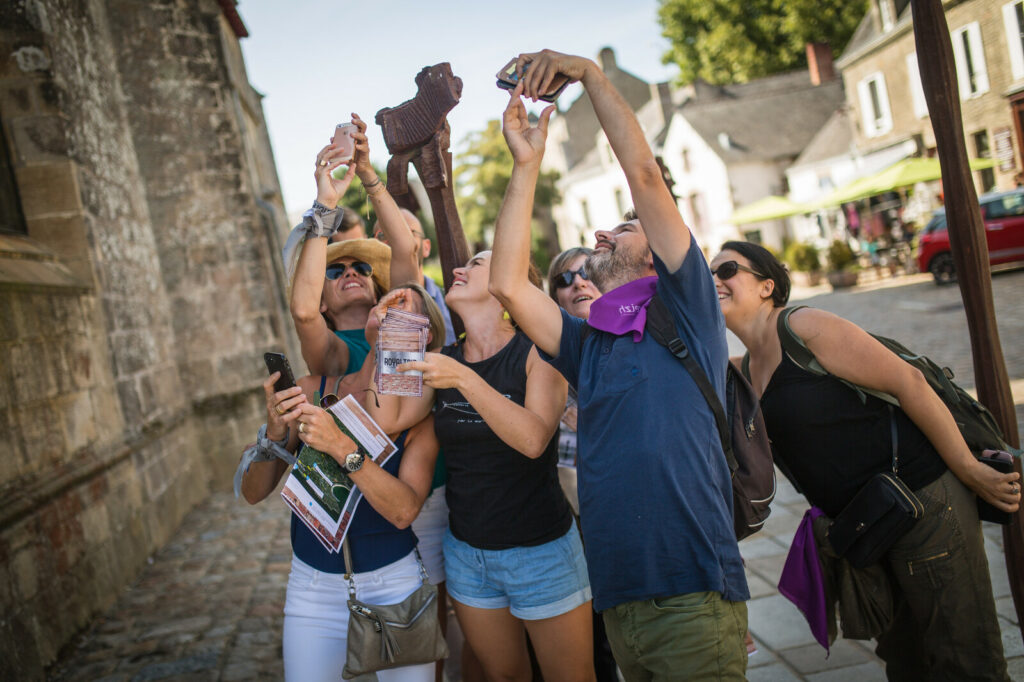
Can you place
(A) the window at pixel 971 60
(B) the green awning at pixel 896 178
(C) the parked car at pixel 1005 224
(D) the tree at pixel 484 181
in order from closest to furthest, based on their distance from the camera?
(C) the parked car at pixel 1005 224 → (B) the green awning at pixel 896 178 → (A) the window at pixel 971 60 → (D) the tree at pixel 484 181

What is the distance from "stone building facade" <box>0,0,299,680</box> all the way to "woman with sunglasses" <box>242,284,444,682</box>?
212cm

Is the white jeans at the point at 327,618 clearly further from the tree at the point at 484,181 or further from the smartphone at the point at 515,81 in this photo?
the tree at the point at 484,181

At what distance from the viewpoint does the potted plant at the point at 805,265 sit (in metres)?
21.9

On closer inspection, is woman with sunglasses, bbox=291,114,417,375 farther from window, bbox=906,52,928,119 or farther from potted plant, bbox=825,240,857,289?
window, bbox=906,52,928,119

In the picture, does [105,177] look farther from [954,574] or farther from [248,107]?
[954,574]

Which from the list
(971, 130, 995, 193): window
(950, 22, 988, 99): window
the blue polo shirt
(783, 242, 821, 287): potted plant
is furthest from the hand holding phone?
(971, 130, 995, 193): window

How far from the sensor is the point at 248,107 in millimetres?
10891

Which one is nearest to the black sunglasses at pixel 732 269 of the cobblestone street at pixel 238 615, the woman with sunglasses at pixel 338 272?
the woman with sunglasses at pixel 338 272

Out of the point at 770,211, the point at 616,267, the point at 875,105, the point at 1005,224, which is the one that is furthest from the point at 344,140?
the point at 875,105

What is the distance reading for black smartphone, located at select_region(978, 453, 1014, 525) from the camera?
2570 mm

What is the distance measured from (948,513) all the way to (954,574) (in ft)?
0.65

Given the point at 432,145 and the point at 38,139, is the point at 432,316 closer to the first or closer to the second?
the point at 432,145

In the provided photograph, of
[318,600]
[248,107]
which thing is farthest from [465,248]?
[248,107]

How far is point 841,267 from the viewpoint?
Answer: 64.8 ft
